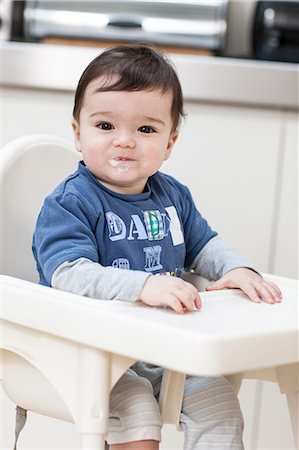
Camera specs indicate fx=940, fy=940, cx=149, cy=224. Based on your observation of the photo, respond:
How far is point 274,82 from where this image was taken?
1.79m

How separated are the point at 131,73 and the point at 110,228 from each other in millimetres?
198

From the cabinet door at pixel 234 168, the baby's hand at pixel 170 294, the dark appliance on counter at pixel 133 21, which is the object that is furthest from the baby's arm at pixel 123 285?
the dark appliance on counter at pixel 133 21

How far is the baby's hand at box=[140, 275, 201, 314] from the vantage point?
100 cm

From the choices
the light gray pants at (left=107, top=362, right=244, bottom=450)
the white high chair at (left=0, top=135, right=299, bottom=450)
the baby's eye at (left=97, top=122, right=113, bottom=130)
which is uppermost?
the baby's eye at (left=97, top=122, right=113, bottom=130)

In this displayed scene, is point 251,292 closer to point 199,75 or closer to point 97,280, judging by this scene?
point 97,280

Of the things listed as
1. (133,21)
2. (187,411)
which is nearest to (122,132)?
(187,411)

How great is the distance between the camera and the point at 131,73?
119cm

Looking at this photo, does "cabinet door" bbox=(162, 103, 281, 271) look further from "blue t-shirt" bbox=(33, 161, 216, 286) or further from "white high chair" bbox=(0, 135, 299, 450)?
"white high chair" bbox=(0, 135, 299, 450)

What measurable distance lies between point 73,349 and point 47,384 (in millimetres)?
144

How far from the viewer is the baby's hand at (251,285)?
3.72 feet

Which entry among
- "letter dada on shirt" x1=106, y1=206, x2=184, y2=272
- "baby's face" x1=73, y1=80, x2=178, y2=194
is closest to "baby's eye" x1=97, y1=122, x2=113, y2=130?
"baby's face" x1=73, y1=80, x2=178, y2=194

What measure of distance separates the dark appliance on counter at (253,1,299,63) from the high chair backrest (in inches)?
30.9

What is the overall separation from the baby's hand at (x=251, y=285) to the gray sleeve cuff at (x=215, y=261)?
0.05 m

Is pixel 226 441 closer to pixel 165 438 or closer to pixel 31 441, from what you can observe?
pixel 165 438
